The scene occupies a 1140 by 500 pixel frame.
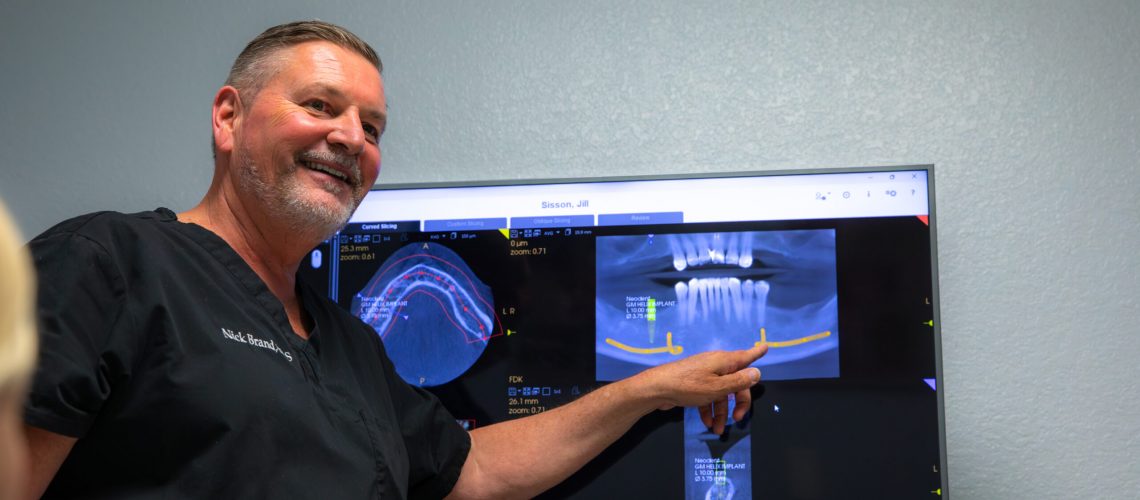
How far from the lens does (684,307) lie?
197 centimetres

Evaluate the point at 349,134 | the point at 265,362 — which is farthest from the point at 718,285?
the point at 265,362

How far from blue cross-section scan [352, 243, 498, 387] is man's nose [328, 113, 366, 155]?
1.41 ft

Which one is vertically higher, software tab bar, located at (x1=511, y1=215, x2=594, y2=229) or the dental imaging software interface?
software tab bar, located at (x1=511, y1=215, x2=594, y2=229)

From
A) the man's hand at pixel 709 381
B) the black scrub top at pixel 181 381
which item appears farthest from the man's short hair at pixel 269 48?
the man's hand at pixel 709 381

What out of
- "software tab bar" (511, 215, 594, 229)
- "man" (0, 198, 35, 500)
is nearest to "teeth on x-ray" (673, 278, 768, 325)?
"software tab bar" (511, 215, 594, 229)

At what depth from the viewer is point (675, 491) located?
1904 mm

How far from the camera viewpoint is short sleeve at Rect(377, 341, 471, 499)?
1.82 m

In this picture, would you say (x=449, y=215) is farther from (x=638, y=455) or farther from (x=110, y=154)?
(x=110, y=154)

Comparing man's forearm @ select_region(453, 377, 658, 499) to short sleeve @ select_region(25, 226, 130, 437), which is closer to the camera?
short sleeve @ select_region(25, 226, 130, 437)

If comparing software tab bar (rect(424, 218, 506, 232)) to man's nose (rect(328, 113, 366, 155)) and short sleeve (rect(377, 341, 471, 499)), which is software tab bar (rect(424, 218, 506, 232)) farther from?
man's nose (rect(328, 113, 366, 155))

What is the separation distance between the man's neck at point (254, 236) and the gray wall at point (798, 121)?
663mm

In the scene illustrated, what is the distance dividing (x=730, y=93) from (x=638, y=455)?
77cm

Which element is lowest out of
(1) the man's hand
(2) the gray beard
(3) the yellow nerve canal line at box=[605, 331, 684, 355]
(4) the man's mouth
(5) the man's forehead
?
(1) the man's hand

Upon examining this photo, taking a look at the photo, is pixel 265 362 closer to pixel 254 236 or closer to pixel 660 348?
pixel 254 236
